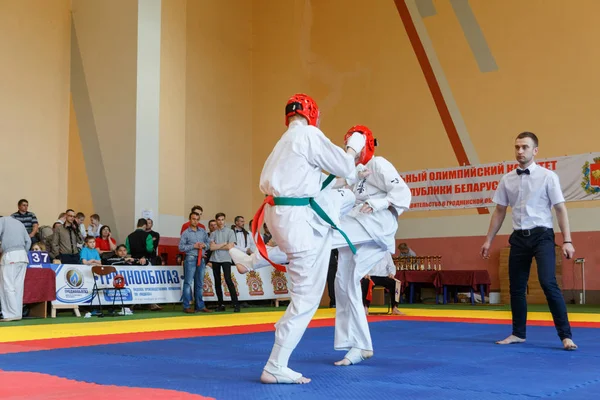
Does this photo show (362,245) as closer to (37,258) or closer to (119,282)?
(119,282)

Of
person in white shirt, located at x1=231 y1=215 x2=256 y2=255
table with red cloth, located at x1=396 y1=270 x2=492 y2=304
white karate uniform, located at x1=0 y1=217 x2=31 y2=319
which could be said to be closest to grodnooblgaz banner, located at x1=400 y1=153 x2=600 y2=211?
table with red cloth, located at x1=396 y1=270 x2=492 y2=304

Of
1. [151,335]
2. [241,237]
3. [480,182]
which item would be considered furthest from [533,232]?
[480,182]

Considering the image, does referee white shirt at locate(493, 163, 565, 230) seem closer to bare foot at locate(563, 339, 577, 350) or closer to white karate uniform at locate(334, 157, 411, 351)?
bare foot at locate(563, 339, 577, 350)

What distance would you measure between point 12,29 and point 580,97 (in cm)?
1252

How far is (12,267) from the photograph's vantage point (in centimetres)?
952

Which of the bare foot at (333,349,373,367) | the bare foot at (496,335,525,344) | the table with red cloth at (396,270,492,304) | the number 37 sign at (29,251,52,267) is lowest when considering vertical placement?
the bare foot at (496,335,525,344)

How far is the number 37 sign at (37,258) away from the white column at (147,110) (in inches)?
143

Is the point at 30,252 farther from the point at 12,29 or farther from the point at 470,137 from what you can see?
the point at 470,137

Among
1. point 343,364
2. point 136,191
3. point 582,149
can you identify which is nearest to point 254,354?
point 343,364

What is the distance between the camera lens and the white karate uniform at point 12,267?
9461mm

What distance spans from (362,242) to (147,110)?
1046 centimetres

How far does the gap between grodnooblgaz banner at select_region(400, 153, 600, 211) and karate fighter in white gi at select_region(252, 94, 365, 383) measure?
1084 cm

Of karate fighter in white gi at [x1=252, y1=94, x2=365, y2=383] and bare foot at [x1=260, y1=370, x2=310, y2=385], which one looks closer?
bare foot at [x1=260, y1=370, x2=310, y2=385]

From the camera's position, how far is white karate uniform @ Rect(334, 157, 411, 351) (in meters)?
4.69
